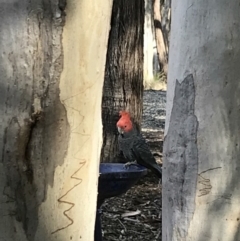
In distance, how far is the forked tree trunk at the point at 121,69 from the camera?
17.2 feet

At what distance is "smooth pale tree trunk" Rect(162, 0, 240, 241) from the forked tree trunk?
300 cm

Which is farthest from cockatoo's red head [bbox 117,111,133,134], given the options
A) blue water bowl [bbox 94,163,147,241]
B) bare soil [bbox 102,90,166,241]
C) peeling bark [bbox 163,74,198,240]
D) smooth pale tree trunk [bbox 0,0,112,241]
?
smooth pale tree trunk [bbox 0,0,112,241]

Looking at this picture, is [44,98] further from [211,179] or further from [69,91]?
[211,179]

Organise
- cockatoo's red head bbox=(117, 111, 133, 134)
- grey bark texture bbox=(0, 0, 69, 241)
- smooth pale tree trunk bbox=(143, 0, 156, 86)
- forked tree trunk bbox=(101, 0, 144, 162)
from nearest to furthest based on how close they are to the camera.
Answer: grey bark texture bbox=(0, 0, 69, 241), cockatoo's red head bbox=(117, 111, 133, 134), forked tree trunk bbox=(101, 0, 144, 162), smooth pale tree trunk bbox=(143, 0, 156, 86)

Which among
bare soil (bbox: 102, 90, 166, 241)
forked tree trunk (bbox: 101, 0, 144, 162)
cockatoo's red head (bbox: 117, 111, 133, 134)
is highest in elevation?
forked tree trunk (bbox: 101, 0, 144, 162)

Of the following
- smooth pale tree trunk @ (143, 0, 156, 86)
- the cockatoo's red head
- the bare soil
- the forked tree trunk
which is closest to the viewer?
the bare soil

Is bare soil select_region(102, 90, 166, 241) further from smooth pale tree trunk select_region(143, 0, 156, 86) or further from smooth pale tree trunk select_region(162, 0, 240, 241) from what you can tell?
smooth pale tree trunk select_region(143, 0, 156, 86)

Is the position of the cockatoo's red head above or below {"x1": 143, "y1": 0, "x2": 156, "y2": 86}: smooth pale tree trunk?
below

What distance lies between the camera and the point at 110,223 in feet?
15.8

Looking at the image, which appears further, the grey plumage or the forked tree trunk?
the forked tree trunk

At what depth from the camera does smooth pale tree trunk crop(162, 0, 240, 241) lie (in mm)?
2047

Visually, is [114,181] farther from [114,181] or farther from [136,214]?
[136,214]

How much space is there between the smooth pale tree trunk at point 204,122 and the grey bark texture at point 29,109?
910 mm

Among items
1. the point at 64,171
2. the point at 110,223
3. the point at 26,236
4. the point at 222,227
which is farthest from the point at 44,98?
the point at 110,223
